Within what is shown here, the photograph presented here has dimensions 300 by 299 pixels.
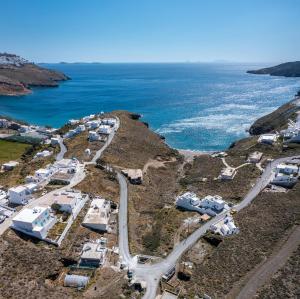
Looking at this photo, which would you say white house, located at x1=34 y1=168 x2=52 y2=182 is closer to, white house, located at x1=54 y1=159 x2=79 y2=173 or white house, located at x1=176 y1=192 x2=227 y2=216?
white house, located at x1=54 y1=159 x2=79 y2=173

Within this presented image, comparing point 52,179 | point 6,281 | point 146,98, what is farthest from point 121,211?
point 146,98

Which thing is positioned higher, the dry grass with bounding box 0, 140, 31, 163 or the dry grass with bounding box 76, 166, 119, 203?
the dry grass with bounding box 76, 166, 119, 203

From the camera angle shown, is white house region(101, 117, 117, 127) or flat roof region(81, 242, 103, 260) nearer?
flat roof region(81, 242, 103, 260)

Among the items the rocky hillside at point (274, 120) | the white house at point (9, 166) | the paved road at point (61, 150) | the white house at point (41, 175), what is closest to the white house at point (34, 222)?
the white house at point (41, 175)

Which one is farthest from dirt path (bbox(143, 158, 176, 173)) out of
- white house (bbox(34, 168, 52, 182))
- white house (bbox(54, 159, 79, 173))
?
white house (bbox(34, 168, 52, 182))

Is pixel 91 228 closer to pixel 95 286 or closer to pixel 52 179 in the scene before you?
pixel 95 286

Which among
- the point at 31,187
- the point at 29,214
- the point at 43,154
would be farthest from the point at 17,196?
the point at 43,154

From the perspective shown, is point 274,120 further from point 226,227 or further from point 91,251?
point 91,251
